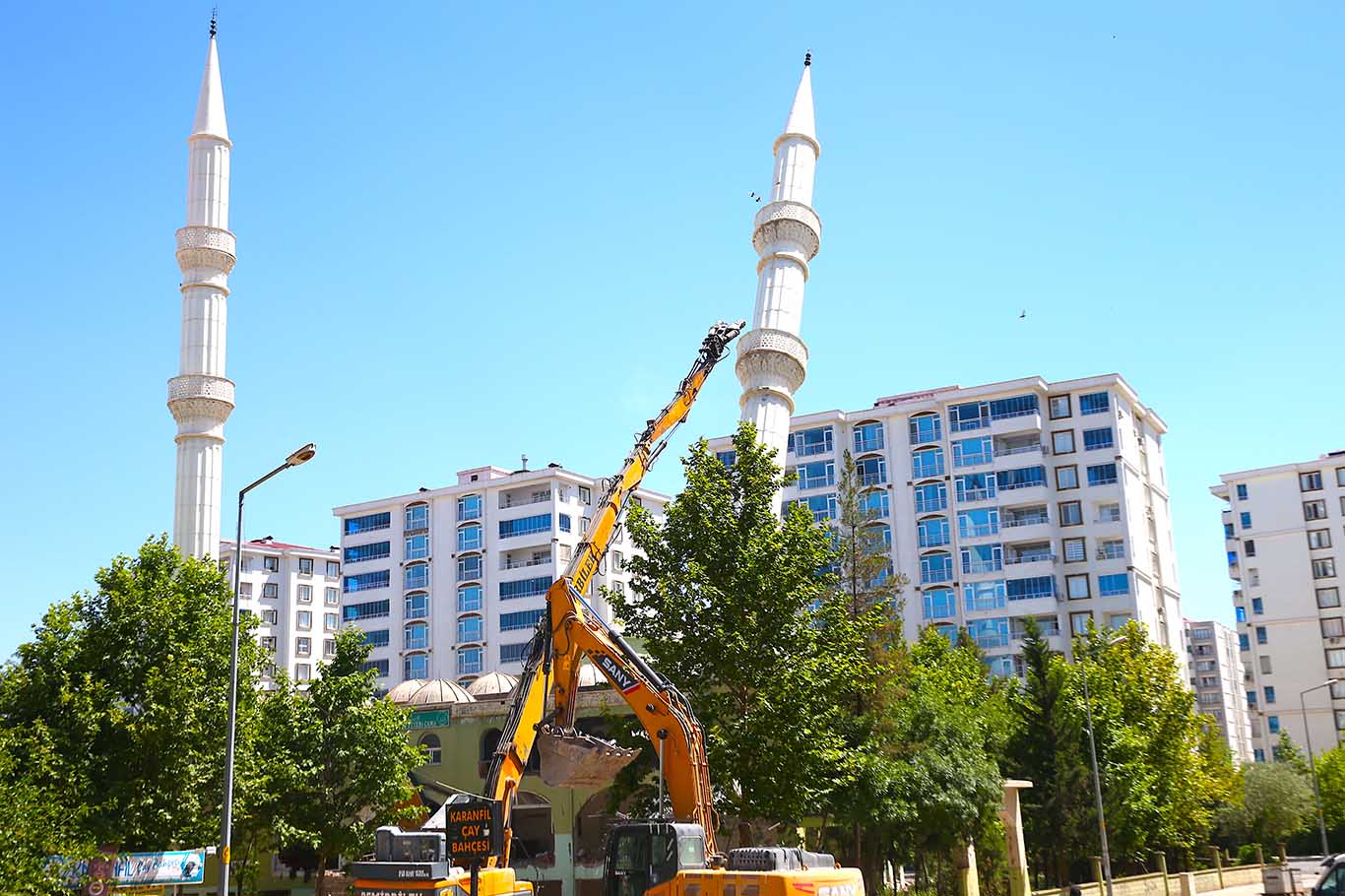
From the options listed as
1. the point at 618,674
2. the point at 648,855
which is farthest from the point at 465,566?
the point at 648,855

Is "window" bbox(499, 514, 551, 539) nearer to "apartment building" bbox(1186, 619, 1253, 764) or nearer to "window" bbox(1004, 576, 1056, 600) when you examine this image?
"window" bbox(1004, 576, 1056, 600)

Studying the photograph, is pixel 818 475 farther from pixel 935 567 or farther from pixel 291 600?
pixel 291 600

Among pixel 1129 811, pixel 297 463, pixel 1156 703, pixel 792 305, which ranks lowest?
pixel 1129 811

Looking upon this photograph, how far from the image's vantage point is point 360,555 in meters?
104

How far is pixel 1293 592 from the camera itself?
347ft

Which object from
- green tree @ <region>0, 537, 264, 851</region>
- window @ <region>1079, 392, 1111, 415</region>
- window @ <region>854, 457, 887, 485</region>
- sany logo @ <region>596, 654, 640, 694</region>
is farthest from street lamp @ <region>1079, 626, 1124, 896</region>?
window @ <region>854, 457, 887, 485</region>

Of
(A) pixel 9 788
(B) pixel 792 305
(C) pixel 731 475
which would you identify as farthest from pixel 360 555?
(A) pixel 9 788

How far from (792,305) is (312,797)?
25178 mm

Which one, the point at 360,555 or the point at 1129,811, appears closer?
the point at 1129,811

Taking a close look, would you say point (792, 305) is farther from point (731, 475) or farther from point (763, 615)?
point (763, 615)

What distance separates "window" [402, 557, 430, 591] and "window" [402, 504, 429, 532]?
311cm

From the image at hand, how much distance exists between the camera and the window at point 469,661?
95625mm

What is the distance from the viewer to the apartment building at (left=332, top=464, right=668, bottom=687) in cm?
9562

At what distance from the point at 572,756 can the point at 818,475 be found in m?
65.4
